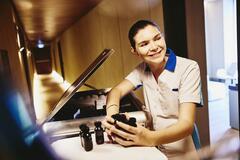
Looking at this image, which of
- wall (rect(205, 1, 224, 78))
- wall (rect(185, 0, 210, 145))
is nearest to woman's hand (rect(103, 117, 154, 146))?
wall (rect(185, 0, 210, 145))

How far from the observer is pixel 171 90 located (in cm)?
103

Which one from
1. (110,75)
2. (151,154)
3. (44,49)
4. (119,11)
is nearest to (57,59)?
(44,49)

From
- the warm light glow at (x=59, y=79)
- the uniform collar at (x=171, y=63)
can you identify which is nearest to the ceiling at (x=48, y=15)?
the warm light glow at (x=59, y=79)

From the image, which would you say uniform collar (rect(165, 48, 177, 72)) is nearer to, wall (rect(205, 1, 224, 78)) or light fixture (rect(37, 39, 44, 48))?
light fixture (rect(37, 39, 44, 48))

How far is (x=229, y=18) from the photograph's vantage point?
139 inches

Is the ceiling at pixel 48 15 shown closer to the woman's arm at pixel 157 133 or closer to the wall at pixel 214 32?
the woman's arm at pixel 157 133

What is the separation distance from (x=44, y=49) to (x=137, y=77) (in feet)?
3.51

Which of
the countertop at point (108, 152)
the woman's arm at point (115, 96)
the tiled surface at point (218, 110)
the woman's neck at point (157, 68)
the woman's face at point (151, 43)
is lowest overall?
the tiled surface at point (218, 110)

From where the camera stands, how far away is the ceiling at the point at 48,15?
1767 millimetres

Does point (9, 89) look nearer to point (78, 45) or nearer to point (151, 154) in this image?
point (151, 154)

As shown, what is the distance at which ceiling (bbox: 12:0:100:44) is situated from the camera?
177 cm

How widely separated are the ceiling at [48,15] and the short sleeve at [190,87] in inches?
53.3

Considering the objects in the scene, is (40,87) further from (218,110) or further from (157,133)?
(218,110)

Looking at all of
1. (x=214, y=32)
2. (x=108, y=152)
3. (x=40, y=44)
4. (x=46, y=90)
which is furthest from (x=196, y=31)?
(x=214, y=32)
